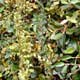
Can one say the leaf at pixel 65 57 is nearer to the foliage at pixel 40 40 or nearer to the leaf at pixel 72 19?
the foliage at pixel 40 40

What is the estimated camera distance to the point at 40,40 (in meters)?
1.88

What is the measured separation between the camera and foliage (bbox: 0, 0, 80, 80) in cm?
177

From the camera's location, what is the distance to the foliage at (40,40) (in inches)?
69.9

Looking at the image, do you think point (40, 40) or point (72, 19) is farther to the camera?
point (40, 40)

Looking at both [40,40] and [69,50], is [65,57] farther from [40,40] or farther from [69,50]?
[40,40]

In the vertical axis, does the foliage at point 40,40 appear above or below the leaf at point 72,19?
below

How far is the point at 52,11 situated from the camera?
1.90 m

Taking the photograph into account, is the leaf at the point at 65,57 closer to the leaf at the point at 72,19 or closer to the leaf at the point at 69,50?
the leaf at the point at 69,50

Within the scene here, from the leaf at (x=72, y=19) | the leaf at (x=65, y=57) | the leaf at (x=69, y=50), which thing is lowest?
the leaf at (x=65, y=57)

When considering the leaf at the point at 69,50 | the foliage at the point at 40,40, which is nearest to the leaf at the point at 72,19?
the foliage at the point at 40,40

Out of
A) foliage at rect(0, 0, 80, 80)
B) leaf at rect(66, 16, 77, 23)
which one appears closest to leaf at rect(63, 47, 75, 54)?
foliage at rect(0, 0, 80, 80)

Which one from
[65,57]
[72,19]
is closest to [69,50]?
[65,57]

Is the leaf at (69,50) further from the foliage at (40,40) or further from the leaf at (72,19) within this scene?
the leaf at (72,19)

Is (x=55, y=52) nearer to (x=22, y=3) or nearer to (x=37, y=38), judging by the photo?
(x=37, y=38)
